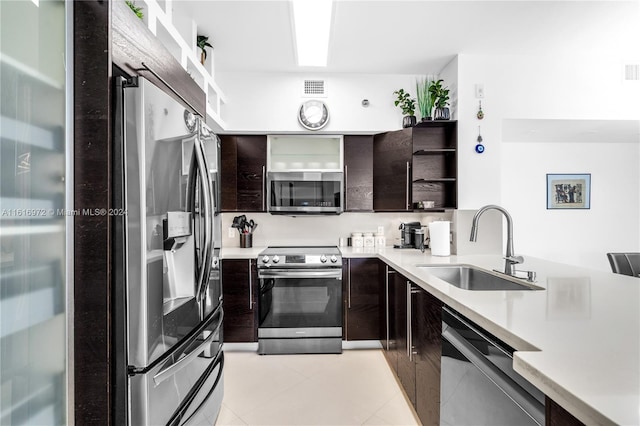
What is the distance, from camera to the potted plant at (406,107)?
3.18 m

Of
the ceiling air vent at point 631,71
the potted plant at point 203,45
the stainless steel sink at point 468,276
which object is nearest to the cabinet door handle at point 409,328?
the stainless steel sink at point 468,276

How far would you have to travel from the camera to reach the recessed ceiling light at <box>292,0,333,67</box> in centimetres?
211

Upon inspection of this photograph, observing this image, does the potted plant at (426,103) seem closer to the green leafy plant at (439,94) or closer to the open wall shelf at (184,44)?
the green leafy plant at (439,94)

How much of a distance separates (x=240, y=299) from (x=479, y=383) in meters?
2.19

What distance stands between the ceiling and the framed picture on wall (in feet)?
4.87

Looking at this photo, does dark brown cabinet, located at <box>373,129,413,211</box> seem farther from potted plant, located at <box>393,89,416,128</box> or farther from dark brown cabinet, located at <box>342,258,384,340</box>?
dark brown cabinet, located at <box>342,258,384,340</box>

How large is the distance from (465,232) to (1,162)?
9.83 feet

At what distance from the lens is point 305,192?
3307 millimetres

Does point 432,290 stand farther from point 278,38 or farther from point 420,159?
point 278,38

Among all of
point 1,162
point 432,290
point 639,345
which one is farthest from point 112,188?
point 639,345

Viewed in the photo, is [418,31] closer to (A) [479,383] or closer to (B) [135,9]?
(B) [135,9]

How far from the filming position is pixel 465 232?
3000 mm

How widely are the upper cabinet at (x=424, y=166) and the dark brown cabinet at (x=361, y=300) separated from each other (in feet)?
2.14

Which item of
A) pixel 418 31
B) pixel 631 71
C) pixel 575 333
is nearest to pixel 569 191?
pixel 631 71
